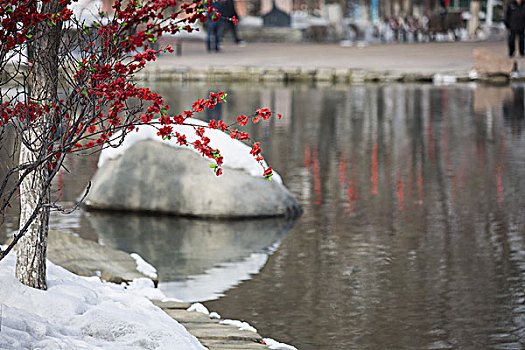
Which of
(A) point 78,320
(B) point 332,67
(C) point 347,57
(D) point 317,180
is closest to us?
(A) point 78,320

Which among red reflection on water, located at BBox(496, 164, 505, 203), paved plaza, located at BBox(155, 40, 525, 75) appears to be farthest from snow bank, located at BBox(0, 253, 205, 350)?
paved plaza, located at BBox(155, 40, 525, 75)

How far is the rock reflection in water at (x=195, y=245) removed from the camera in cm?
814

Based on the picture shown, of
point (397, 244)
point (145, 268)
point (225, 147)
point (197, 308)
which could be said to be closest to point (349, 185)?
point (225, 147)

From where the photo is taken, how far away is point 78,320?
5.57 metres

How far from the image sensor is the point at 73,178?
41.2 ft

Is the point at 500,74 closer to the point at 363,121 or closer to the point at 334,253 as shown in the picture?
the point at 363,121

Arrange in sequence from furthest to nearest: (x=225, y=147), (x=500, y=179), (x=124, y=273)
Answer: (x=500, y=179) → (x=225, y=147) → (x=124, y=273)

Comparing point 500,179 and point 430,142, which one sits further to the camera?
point 430,142

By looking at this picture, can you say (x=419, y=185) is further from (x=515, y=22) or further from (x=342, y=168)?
(x=515, y=22)

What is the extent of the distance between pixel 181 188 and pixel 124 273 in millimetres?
2810

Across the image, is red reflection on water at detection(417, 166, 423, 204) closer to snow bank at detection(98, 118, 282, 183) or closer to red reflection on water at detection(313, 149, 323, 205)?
red reflection on water at detection(313, 149, 323, 205)

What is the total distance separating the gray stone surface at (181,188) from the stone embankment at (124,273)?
7.43 feet

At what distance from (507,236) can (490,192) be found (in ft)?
7.17

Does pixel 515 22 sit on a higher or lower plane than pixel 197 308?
higher
